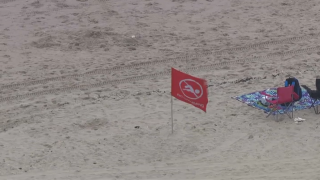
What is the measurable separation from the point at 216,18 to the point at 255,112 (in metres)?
6.34

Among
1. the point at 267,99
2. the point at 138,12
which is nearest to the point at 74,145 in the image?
the point at 267,99

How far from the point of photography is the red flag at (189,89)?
43.4ft

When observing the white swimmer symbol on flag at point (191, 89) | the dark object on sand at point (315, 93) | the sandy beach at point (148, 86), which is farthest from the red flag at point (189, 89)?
the dark object on sand at point (315, 93)

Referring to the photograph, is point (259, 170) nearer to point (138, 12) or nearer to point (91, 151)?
point (91, 151)

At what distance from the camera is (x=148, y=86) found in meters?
16.3

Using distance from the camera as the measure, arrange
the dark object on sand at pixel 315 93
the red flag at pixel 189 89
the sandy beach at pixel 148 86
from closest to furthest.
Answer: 1. the sandy beach at pixel 148 86
2. the red flag at pixel 189 89
3. the dark object on sand at pixel 315 93

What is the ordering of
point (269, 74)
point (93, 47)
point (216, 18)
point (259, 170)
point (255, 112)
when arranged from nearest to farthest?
point (259, 170), point (255, 112), point (269, 74), point (93, 47), point (216, 18)

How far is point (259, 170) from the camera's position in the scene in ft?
40.7

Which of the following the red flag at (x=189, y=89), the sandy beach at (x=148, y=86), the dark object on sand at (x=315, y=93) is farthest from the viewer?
the dark object on sand at (x=315, y=93)

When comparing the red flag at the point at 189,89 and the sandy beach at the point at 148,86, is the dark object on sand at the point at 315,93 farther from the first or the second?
the red flag at the point at 189,89

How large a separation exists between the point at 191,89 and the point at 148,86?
3036mm

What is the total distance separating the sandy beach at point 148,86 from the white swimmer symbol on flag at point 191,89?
32.8 inches

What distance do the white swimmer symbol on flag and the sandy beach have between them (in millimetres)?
834

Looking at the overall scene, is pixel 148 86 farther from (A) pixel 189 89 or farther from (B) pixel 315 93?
(B) pixel 315 93
